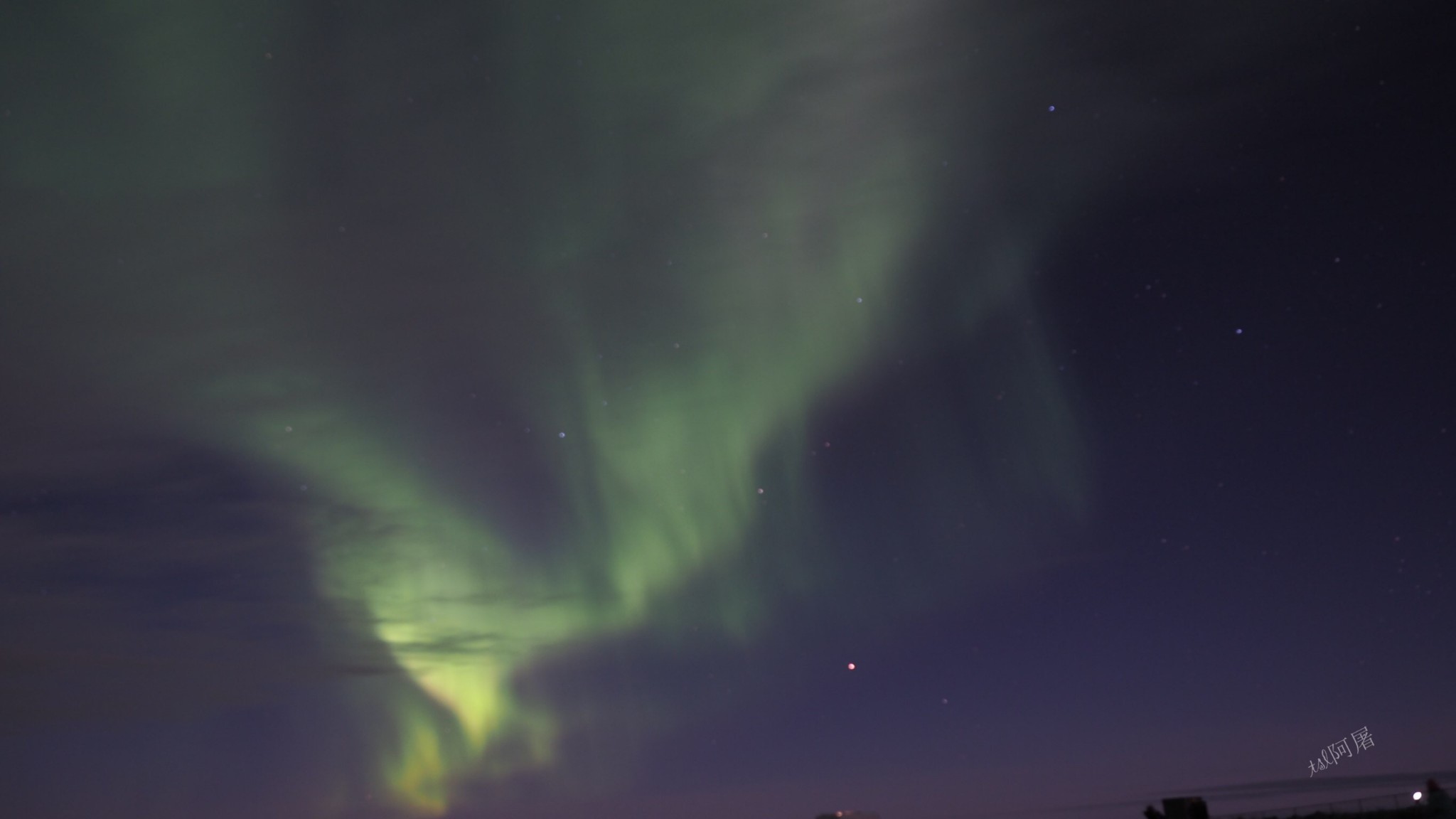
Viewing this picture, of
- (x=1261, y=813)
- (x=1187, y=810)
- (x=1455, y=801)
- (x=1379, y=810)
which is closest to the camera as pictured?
(x=1187, y=810)

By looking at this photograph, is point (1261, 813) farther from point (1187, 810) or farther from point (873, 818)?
point (1187, 810)

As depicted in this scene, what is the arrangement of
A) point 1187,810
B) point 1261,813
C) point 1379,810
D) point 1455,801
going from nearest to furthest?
point 1187,810
point 1455,801
point 1379,810
point 1261,813

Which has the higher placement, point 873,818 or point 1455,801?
point 873,818

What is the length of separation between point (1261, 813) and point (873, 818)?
10.7m

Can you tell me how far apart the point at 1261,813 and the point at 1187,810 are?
2242 cm

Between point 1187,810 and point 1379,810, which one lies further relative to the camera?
point 1379,810

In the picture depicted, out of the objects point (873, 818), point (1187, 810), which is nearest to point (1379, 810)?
point (873, 818)

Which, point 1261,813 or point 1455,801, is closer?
point 1455,801

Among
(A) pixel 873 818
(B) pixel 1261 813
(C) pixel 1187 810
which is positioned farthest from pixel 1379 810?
(C) pixel 1187 810

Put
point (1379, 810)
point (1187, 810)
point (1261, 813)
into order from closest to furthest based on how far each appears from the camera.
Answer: point (1187, 810) < point (1379, 810) < point (1261, 813)

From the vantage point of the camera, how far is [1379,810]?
25.6 meters

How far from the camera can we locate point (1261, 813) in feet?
90.5

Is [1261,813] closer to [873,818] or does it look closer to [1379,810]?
[1379,810]

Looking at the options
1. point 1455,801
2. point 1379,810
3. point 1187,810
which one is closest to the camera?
point 1187,810
